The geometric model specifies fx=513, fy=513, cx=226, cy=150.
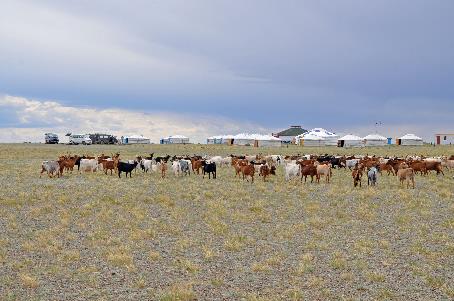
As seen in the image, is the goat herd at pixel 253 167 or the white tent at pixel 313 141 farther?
the white tent at pixel 313 141

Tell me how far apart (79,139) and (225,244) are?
103644 mm

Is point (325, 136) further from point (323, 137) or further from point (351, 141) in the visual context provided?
point (351, 141)

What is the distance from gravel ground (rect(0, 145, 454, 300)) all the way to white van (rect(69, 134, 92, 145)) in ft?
286

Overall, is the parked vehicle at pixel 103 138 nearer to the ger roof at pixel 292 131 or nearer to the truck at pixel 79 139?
the truck at pixel 79 139

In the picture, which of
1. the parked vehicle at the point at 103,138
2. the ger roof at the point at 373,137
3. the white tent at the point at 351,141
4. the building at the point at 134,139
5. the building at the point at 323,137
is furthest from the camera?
the building at the point at 134,139

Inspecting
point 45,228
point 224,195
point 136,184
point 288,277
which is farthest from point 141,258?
point 136,184

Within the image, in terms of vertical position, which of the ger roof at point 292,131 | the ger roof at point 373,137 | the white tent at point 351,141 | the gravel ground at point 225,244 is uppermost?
the ger roof at point 292,131

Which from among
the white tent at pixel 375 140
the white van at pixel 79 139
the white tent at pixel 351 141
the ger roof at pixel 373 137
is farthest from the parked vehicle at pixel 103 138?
the ger roof at pixel 373 137

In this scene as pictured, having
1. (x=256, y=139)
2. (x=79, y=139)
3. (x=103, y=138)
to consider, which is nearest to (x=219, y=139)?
(x=256, y=139)

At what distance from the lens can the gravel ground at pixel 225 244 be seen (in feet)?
34.8

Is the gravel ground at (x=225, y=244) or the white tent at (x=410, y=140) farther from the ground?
the white tent at (x=410, y=140)

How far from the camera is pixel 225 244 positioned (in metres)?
14.4

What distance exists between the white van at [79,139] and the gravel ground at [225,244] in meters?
87.1

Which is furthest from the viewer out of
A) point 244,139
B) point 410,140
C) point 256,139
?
point 244,139
